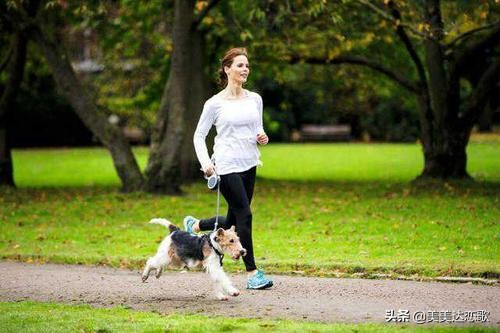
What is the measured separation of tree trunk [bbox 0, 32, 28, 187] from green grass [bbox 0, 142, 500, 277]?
0.67m

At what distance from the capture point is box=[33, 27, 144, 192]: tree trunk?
21969 mm

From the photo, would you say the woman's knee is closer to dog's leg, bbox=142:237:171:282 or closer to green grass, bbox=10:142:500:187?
dog's leg, bbox=142:237:171:282

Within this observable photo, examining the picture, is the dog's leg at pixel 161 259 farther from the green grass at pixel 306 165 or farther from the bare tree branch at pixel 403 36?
the green grass at pixel 306 165

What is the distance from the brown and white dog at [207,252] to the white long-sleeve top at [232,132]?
83cm

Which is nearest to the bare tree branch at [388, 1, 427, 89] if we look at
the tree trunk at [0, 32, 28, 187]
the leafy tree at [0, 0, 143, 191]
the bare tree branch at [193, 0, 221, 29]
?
the bare tree branch at [193, 0, 221, 29]

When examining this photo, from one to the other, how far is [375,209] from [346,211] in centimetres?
61

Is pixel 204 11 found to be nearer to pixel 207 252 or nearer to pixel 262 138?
pixel 262 138

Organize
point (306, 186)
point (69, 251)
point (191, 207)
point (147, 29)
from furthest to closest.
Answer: point (147, 29), point (306, 186), point (191, 207), point (69, 251)

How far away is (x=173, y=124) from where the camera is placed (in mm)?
21188

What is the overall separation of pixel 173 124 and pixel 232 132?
11.5 metres

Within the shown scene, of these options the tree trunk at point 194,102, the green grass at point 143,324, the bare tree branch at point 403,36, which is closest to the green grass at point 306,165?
the tree trunk at point 194,102

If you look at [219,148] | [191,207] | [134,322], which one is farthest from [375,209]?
[134,322]

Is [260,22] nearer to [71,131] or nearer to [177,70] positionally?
[177,70]

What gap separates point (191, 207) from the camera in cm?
1938
